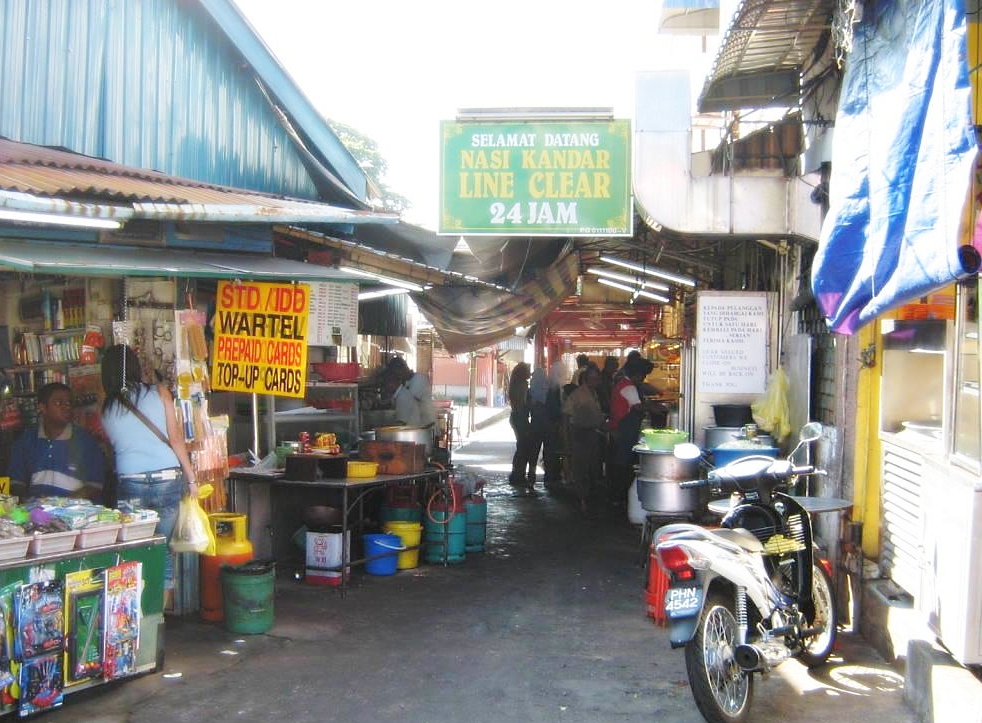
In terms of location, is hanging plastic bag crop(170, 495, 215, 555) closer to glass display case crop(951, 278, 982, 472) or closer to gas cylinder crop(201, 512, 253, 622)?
gas cylinder crop(201, 512, 253, 622)

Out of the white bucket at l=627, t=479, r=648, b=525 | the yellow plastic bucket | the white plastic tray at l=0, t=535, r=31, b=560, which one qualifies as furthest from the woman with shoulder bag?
the white bucket at l=627, t=479, r=648, b=525

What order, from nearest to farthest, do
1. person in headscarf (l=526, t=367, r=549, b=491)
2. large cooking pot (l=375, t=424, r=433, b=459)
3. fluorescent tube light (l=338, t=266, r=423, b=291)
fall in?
fluorescent tube light (l=338, t=266, r=423, b=291)
large cooking pot (l=375, t=424, r=433, b=459)
person in headscarf (l=526, t=367, r=549, b=491)

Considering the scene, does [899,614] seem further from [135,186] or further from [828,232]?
[135,186]

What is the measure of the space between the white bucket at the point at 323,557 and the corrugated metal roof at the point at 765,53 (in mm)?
5059

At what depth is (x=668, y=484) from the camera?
884 cm

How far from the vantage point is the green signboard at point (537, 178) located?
8.81m

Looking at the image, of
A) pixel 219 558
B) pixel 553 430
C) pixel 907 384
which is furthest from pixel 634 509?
pixel 219 558

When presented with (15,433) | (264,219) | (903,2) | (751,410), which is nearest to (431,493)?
(751,410)

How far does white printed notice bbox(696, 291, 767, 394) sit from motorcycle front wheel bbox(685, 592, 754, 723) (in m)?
4.23

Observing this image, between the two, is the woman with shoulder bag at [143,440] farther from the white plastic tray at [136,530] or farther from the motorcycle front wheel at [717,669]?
the motorcycle front wheel at [717,669]

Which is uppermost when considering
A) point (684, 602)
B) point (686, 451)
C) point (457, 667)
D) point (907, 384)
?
point (907, 384)

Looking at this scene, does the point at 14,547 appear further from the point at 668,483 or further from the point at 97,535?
the point at 668,483

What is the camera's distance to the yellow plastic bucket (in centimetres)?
936

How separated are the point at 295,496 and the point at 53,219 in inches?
209
